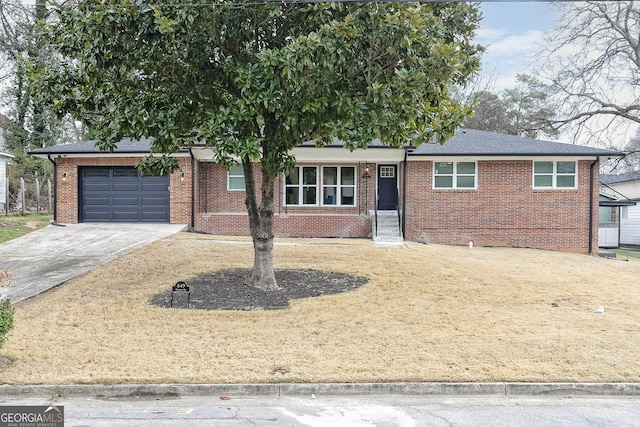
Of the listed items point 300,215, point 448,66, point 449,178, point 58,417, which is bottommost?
point 58,417

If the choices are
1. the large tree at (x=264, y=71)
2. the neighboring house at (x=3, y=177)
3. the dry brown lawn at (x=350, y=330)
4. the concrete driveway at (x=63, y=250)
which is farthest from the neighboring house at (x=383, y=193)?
the neighboring house at (x=3, y=177)

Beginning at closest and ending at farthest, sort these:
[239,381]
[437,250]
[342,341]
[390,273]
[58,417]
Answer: [58,417], [239,381], [342,341], [390,273], [437,250]

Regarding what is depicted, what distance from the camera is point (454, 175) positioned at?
1881cm

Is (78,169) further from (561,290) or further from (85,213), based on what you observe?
(561,290)

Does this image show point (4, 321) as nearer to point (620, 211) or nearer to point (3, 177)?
→ point (3, 177)

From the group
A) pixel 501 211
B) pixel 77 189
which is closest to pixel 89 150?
pixel 77 189

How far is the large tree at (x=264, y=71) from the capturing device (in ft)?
25.6

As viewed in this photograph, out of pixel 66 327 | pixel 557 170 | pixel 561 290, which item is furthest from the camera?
pixel 557 170

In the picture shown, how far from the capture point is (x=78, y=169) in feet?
63.5

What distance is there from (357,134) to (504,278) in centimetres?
580

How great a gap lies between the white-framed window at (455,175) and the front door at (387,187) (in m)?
1.73

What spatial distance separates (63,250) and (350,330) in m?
10.1

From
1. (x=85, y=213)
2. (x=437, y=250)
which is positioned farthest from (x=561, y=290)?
(x=85, y=213)

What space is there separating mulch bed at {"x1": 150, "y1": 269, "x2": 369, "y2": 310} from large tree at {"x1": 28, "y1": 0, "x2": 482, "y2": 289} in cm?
231
